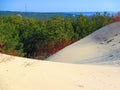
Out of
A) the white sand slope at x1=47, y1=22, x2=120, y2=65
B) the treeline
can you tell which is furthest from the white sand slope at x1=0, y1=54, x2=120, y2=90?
the treeline

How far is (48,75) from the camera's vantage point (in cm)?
744

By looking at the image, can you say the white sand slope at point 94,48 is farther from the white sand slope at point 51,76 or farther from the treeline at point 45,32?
the white sand slope at point 51,76

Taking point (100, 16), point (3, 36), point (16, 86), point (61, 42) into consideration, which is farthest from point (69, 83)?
point (100, 16)

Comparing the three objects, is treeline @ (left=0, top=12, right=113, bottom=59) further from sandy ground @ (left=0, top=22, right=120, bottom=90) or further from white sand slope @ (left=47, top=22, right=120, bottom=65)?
sandy ground @ (left=0, top=22, right=120, bottom=90)

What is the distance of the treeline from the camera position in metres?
20.7

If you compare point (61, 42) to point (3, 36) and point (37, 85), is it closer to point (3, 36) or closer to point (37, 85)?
point (3, 36)

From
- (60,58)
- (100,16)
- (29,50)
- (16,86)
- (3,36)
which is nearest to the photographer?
(16,86)

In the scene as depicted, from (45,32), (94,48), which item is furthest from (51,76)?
(45,32)

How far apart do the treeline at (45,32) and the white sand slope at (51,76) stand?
36.1 ft

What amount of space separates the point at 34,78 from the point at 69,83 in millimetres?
695

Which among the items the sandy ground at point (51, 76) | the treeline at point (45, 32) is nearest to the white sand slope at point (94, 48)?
the treeline at point (45, 32)

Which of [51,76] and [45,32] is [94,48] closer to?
[45,32]

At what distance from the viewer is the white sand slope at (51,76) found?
22.4 feet

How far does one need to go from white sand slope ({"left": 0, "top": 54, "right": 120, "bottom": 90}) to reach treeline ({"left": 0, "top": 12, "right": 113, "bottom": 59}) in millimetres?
11002
